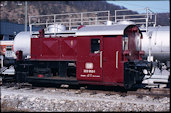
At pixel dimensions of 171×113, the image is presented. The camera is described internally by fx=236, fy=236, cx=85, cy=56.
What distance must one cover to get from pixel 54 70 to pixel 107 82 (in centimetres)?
346

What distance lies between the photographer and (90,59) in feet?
38.5

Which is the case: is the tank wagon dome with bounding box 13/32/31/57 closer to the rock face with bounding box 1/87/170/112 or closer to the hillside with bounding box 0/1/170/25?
the rock face with bounding box 1/87/170/112

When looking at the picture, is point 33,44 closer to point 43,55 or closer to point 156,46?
point 43,55

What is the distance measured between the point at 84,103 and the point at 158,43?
679 centimetres

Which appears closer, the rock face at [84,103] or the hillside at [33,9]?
the rock face at [84,103]

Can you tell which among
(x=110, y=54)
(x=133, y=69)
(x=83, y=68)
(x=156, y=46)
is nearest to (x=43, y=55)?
(x=83, y=68)

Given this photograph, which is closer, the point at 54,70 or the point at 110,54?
the point at 110,54

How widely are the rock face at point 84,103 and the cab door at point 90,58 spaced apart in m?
0.96

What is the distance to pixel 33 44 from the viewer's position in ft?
46.2

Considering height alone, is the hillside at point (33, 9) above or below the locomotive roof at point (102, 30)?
above

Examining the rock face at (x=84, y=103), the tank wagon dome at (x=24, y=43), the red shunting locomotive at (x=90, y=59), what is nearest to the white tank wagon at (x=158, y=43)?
the red shunting locomotive at (x=90, y=59)

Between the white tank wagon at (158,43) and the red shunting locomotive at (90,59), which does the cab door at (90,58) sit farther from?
the white tank wagon at (158,43)

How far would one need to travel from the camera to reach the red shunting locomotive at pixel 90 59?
1124 cm

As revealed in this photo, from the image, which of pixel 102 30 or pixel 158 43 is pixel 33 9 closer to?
pixel 158 43
